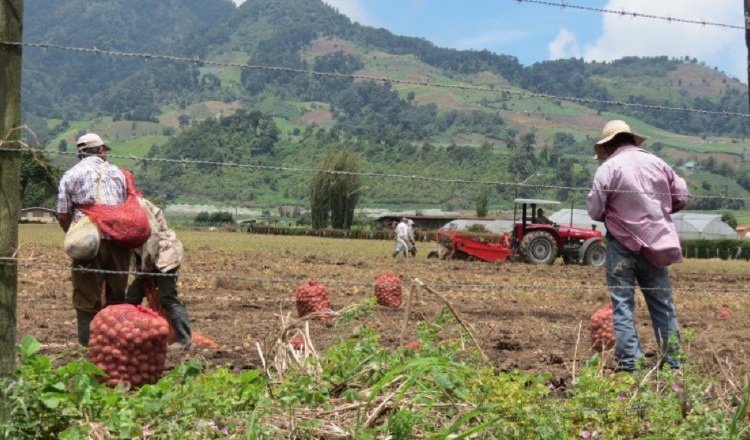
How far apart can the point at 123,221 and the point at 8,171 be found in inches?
81.2

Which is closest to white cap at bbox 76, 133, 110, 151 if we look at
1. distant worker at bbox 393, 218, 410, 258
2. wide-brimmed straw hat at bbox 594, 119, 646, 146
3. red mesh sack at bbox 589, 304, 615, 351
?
wide-brimmed straw hat at bbox 594, 119, 646, 146

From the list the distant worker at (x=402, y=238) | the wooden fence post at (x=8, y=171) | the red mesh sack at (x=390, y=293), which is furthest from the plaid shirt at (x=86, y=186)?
the distant worker at (x=402, y=238)

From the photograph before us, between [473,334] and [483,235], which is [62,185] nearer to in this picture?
[473,334]

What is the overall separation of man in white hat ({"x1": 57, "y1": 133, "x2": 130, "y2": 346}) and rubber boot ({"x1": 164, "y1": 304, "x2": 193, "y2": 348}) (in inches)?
28.8

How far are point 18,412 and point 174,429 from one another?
56 cm

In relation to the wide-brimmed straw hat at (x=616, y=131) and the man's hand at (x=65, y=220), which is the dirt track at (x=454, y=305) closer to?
the man's hand at (x=65, y=220)

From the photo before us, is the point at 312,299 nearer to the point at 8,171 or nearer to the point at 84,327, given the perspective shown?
the point at 84,327

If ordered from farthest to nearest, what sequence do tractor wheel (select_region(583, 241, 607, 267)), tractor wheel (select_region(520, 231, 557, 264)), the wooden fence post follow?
tractor wheel (select_region(583, 241, 607, 267)) < tractor wheel (select_region(520, 231, 557, 264)) < the wooden fence post

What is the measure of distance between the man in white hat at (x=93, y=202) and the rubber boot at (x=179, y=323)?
0.73 meters

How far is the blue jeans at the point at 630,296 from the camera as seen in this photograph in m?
5.65

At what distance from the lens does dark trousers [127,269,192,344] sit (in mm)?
6562

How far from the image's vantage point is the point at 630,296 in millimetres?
5762

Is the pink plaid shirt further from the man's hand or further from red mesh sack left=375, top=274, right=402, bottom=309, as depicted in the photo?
red mesh sack left=375, top=274, right=402, bottom=309

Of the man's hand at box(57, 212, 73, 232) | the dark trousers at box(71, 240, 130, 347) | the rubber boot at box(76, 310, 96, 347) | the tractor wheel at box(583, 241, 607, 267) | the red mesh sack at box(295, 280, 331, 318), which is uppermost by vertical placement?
the man's hand at box(57, 212, 73, 232)
